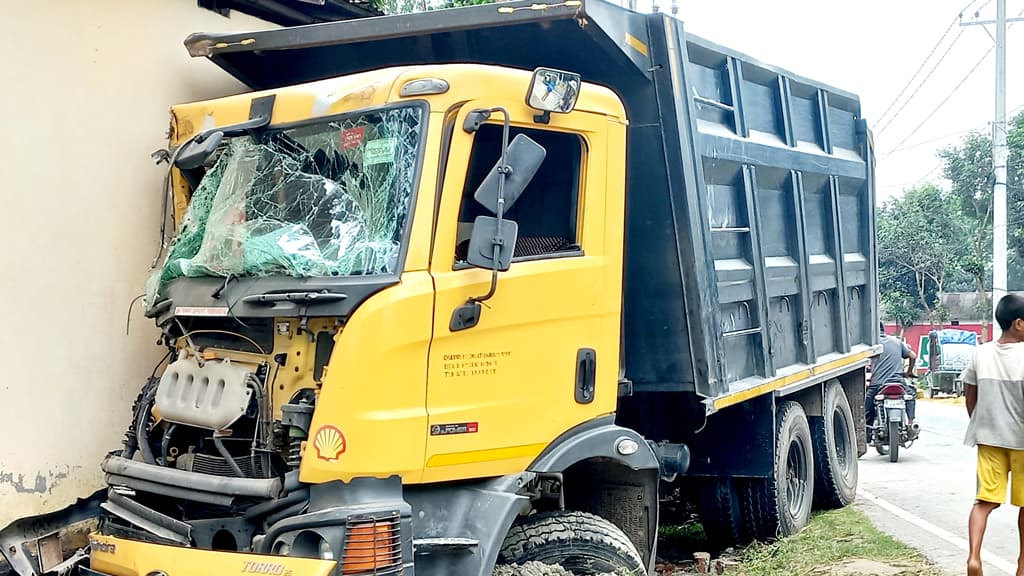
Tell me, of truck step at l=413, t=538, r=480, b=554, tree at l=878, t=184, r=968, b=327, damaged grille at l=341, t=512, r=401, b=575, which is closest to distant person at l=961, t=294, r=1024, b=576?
truck step at l=413, t=538, r=480, b=554

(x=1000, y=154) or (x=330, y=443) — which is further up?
(x=1000, y=154)

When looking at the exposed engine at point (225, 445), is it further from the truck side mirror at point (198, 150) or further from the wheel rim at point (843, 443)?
the wheel rim at point (843, 443)

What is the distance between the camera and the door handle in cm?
446

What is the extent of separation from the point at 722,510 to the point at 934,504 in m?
2.92

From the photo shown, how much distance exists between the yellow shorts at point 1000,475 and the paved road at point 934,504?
78 cm

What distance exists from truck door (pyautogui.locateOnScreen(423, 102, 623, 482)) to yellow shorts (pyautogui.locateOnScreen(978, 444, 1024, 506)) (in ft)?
7.85

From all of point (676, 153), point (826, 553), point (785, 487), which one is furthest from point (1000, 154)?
point (676, 153)

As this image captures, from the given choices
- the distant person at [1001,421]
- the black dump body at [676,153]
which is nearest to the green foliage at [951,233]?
the black dump body at [676,153]

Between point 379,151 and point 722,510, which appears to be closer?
point 379,151

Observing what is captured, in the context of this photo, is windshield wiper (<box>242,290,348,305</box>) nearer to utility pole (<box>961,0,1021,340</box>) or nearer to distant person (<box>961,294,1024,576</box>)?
distant person (<box>961,294,1024,576</box>)

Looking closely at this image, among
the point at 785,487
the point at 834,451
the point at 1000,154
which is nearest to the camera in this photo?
the point at 785,487

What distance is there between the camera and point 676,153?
5016 mm

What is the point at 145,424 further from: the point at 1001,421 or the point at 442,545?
the point at 1001,421

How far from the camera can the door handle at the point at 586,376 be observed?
14.6 feet
